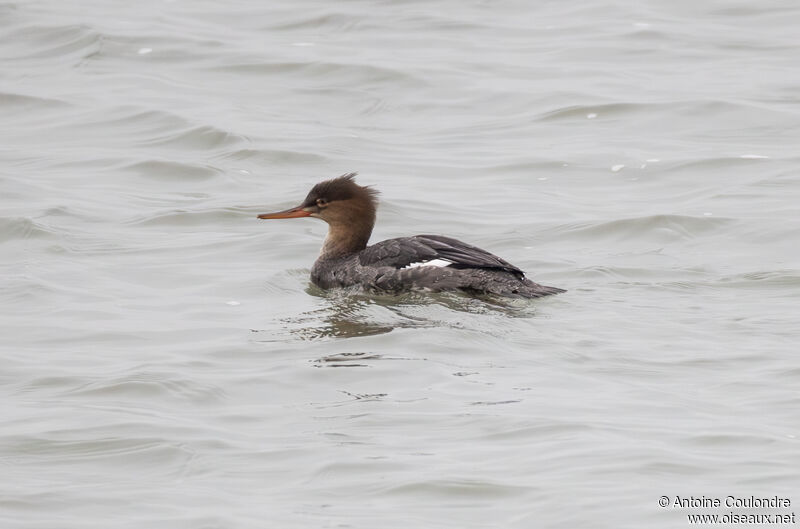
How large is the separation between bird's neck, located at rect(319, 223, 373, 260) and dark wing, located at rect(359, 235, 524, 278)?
15.6 inches

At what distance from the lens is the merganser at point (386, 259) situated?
873 centimetres

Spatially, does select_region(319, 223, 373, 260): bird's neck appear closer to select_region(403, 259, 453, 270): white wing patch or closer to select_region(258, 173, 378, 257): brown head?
select_region(258, 173, 378, 257): brown head

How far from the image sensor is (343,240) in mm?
9766

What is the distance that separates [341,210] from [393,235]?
1061mm

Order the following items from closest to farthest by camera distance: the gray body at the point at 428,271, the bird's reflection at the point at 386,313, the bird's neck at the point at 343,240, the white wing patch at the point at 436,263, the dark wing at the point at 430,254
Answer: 1. the bird's reflection at the point at 386,313
2. the gray body at the point at 428,271
3. the dark wing at the point at 430,254
4. the white wing patch at the point at 436,263
5. the bird's neck at the point at 343,240

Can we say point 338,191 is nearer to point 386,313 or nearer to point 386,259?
point 386,259

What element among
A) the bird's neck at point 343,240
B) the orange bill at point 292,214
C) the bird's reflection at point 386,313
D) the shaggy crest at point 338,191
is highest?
the shaggy crest at point 338,191

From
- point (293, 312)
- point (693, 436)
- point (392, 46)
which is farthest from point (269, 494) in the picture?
point (392, 46)

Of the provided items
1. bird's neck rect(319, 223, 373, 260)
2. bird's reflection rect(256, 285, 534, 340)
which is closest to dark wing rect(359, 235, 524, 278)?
bird's reflection rect(256, 285, 534, 340)

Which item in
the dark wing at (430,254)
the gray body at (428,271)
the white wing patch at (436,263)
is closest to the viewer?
the gray body at (428,271)

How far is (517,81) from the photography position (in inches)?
568

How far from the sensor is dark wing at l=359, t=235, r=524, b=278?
8.80m

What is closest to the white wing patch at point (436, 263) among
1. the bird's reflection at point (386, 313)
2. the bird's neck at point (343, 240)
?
the bird's reflection at point (386, 313)

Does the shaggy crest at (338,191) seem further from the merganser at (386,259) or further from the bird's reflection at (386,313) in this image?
the bird's reflection at (386,313)
